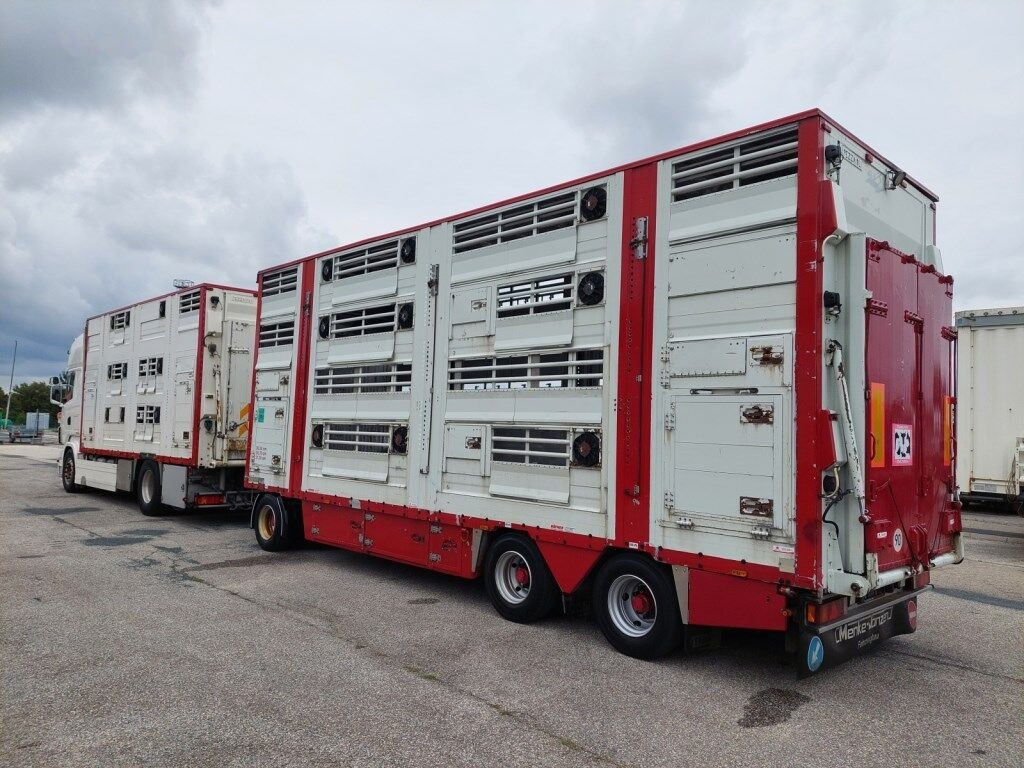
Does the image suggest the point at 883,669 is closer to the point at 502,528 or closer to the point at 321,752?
the point at 502,528

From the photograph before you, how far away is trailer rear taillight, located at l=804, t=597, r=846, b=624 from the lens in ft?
15.0

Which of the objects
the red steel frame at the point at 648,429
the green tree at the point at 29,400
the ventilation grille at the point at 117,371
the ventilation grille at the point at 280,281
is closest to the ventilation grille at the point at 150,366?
the ventilation grille at the point at 117,371

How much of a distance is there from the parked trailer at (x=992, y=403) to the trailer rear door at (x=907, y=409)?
8.91m

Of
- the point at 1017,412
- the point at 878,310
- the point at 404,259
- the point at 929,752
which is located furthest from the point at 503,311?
the point at 1017,412

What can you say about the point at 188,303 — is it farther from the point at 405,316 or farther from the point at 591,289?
the point at 591,289

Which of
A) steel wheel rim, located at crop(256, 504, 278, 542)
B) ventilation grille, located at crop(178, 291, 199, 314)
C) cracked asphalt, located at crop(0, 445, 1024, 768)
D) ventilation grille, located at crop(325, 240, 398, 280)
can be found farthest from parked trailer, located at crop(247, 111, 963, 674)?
ventilation grille, located at crop(178, 291, 199, 314)

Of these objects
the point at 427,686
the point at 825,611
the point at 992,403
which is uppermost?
the point at 992,403

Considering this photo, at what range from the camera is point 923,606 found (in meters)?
7.30

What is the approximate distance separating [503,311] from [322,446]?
134 inches

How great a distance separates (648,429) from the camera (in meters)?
5.45

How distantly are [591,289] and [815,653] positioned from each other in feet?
10.3

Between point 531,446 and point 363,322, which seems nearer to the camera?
point 531,446

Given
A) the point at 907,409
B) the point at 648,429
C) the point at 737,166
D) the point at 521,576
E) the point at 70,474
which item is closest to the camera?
the point at 737,166

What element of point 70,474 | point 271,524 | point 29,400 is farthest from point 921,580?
point 29,400
